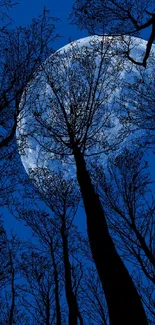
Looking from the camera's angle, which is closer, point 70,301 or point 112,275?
point 112,275

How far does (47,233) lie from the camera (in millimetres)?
13391

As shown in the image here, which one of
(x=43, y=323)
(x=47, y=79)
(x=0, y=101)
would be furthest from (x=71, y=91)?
(x=43, y=323)

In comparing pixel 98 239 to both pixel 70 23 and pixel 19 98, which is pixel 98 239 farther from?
pixel 70 23

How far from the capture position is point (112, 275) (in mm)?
4793

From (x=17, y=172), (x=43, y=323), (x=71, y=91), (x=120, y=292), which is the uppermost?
(x=71, y=91)

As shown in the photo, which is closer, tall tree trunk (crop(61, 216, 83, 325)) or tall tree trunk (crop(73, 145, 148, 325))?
tall tree trunk (crop(73, 145, 148, 325))

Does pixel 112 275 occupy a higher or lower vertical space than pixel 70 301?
lower

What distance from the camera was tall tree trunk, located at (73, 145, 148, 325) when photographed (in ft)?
13.9

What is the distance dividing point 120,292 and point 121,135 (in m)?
6.50

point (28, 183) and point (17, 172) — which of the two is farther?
point (28, 183)

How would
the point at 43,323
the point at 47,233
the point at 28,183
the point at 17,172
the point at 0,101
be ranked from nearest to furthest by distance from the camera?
the point at 0,101 → the point at 17,172 → the point at 28,183 → the point at 47,233 → the point at 43,323

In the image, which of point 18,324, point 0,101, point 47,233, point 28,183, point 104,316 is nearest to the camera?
point 0,101

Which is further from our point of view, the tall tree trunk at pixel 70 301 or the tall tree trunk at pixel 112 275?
the tall tree trunk at pixel 70 301

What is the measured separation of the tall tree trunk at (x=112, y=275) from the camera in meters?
4.25
